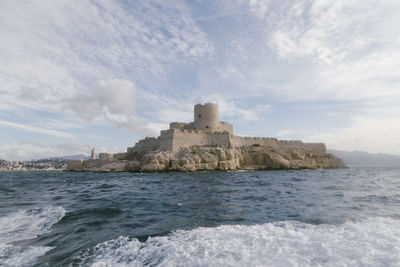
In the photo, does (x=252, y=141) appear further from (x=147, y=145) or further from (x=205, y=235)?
(x=205, y=235)

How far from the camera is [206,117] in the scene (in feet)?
127

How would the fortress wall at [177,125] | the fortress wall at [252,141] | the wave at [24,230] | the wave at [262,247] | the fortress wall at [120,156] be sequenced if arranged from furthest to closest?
the fortress wall at [177,125]
the fortress wall at [120,156]
the fortress wall at [252,141]
the wave at [24,230]
the wave at [262,247]

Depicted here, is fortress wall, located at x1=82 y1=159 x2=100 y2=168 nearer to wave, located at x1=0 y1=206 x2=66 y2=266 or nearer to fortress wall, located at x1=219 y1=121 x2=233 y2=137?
fortress wall, located at x1=219 y1=121 x2=233 y2=137

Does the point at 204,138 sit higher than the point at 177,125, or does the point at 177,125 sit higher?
the point at 177,125

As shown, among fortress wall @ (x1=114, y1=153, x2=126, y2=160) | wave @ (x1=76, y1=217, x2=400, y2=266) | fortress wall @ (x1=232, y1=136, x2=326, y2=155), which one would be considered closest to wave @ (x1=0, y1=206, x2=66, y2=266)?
wave @ (x1=76, y1=217, x2=400, y2=266)

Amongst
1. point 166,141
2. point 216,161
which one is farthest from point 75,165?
point 216,161

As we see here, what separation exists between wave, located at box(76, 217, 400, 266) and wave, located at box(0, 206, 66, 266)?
96 centimetres

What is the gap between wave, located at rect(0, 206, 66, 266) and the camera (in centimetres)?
377

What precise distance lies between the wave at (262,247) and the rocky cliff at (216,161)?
22.9 metres

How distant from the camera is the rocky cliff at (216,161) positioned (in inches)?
1101

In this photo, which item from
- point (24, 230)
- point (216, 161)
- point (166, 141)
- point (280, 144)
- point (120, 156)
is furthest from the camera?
point (280, 144)

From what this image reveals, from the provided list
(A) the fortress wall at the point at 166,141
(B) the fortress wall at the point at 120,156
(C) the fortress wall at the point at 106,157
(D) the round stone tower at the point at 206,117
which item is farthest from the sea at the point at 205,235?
(D) the round stone tower at the point at 206,117

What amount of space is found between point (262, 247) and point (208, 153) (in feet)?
83.5

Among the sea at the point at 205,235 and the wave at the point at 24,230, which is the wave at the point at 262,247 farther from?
the wave at the point at 24,230
